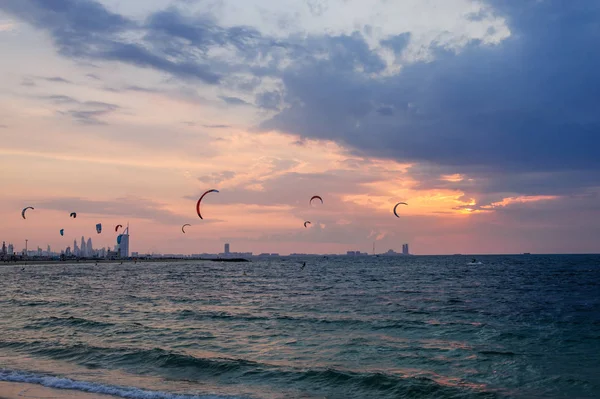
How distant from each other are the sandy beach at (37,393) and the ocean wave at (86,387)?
28 cm

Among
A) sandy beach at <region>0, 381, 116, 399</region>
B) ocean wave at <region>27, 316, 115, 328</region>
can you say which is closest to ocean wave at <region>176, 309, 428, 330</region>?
ocean wave at <region>27, 316, 115, 328</region>

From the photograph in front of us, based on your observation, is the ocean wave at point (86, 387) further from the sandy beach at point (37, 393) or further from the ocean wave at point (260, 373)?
the ocean wave at point (260, 373)

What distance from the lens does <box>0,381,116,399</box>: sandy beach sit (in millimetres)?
13734

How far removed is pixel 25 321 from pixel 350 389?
22.4 meters

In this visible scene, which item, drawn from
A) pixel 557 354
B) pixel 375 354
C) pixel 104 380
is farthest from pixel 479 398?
pixel 104 380

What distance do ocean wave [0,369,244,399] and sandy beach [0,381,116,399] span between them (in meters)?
0.28

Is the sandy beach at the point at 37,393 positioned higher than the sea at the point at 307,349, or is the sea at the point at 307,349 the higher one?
the sandy beach at the point at 37,393

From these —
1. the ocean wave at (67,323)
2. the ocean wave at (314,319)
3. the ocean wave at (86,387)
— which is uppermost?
the ocean wave at (86,387)

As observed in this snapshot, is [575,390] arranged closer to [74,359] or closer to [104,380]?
[104,380]

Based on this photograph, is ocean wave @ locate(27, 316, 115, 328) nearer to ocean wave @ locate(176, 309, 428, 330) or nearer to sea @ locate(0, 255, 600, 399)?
sea @ locate(0, 255, 600, 399)

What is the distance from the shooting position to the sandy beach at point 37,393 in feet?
45.1

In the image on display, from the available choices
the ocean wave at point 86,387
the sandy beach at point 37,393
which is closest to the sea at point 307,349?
the ocean wave at point 86,387

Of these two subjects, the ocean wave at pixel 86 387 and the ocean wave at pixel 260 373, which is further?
the ocean wave at pixel 260 373

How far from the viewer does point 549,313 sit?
31.2m
